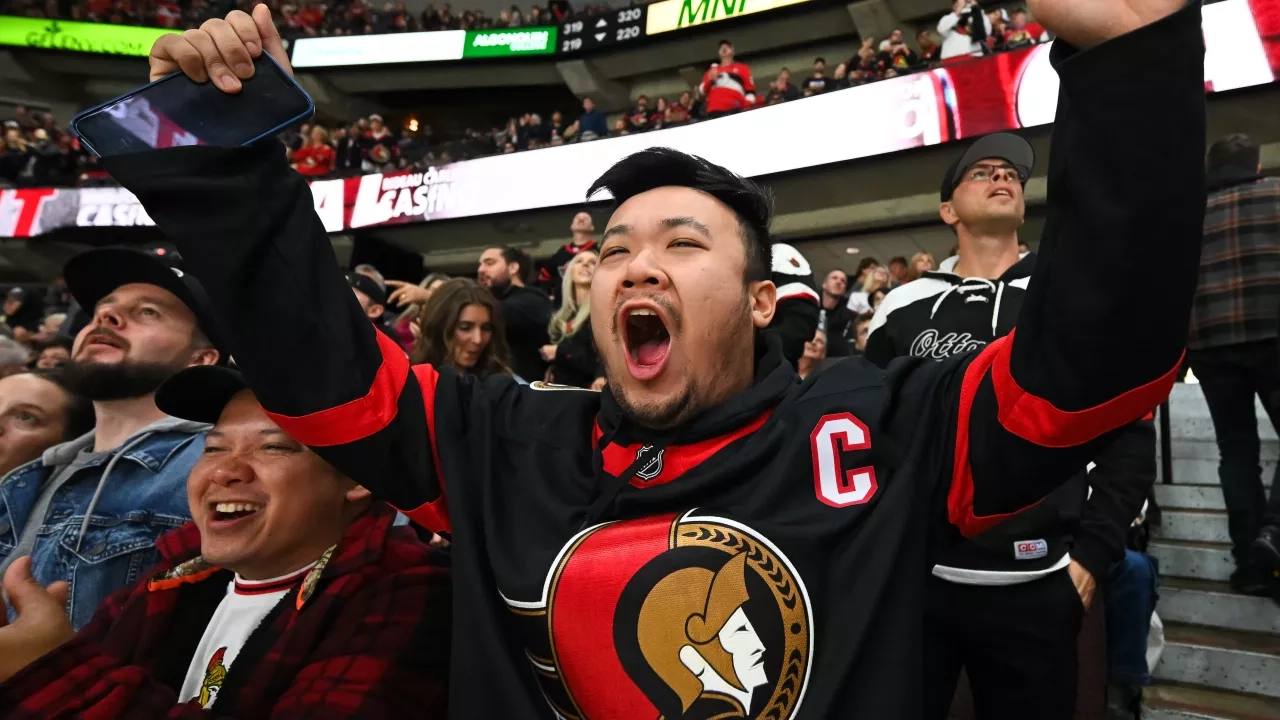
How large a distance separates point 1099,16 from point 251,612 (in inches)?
67.2

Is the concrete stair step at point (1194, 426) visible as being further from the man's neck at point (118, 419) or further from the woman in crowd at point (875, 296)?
the man's neck at point (118, 419)

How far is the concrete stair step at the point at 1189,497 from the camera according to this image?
3.74m

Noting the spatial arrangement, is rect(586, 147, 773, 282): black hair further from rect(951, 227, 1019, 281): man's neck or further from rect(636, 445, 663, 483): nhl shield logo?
rect(951, 227, 1019, 281): man's neck

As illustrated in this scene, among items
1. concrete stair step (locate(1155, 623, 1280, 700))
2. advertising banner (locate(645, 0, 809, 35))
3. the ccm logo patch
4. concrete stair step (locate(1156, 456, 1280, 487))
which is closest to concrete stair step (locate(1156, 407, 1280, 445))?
concrete stair step (locate(1156, 456, 1280, 487))

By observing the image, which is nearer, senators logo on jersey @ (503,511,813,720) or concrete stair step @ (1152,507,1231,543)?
senators logo on jersey @ (503,511,813,720)

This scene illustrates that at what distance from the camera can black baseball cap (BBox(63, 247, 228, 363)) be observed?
7.45 feet

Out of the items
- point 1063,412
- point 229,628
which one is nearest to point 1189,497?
A: point 1063,412

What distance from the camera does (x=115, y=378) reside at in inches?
87.0

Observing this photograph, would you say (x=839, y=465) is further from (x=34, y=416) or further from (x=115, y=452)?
(x=34, y=416)

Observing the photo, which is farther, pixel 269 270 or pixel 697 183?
pixel 697 183

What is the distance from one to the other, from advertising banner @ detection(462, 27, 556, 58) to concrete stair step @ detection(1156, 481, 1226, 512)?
55.2ft

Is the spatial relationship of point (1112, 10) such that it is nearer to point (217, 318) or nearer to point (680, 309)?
point (680, 309)

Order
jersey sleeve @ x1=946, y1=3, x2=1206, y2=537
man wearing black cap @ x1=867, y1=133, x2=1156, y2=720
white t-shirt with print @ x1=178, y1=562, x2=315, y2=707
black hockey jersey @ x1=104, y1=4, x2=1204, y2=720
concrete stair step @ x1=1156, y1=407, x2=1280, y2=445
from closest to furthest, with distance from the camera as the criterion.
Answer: jersey sleeve @ x1=946, y1=3, x2=1206, y2=537 < black hockey jersey @ x1=104, y1=4, x2=1204, y2=720 < white t-shirt with print @ x1=178, y1=562, x2=315, y2=707 < man wearing black cap @ x1=867, y1=133, x2=1156, y2=720 < concrete stair step @ x1=1156, y1=407, x2=1280, y2=445

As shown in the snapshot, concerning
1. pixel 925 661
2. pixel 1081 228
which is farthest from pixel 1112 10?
pixel 925 661
